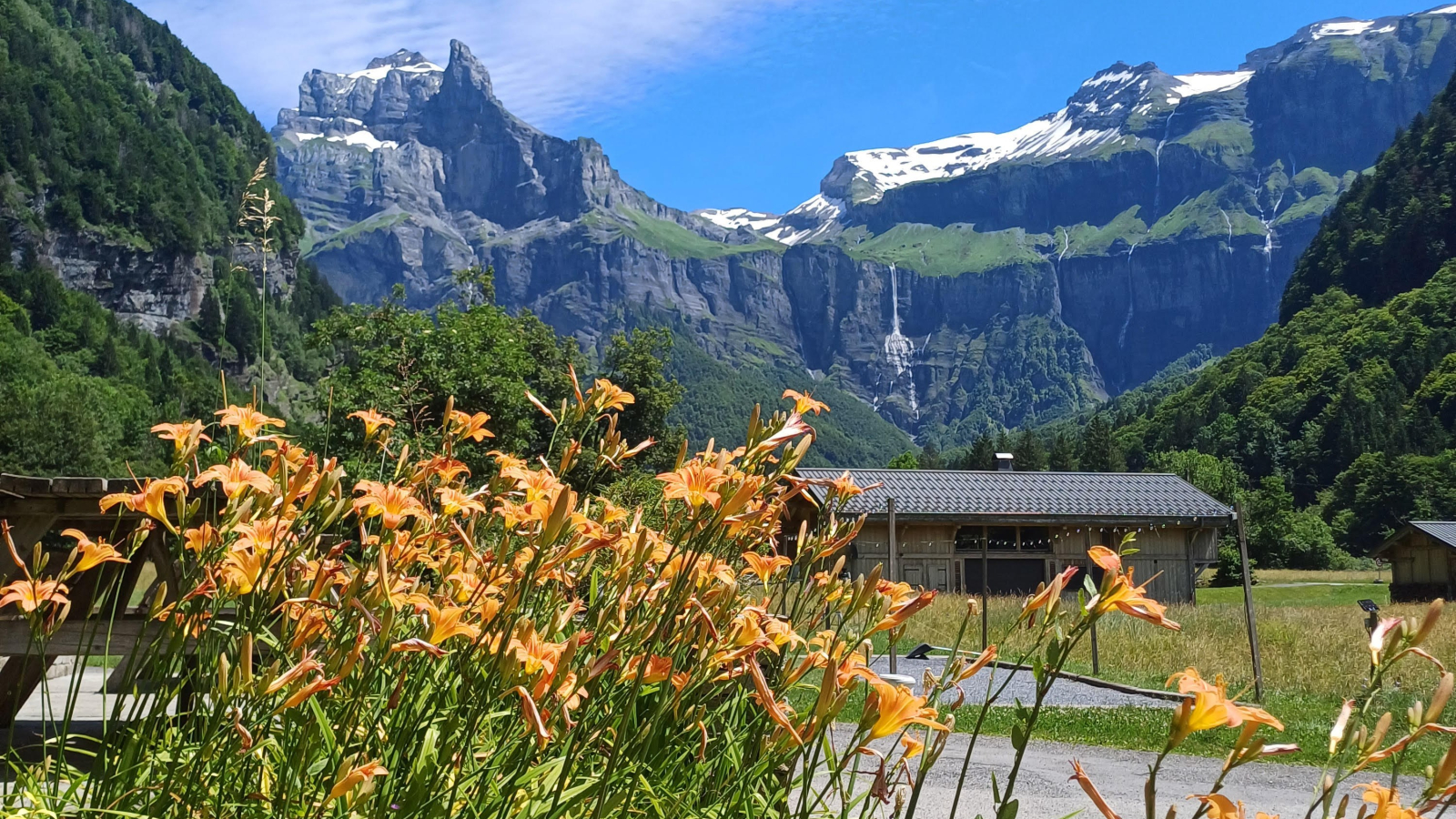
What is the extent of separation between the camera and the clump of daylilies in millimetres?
1158

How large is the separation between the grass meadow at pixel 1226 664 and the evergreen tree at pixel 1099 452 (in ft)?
169

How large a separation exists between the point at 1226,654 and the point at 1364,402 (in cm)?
6145

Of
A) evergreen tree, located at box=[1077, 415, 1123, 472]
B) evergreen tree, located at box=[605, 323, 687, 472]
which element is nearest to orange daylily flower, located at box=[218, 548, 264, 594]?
evergreen tree, located at box=[605, 323, 687, 472]

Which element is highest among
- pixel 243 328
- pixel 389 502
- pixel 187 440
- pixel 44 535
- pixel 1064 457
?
pixel 243 328

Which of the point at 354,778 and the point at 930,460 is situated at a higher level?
the point at 354,778

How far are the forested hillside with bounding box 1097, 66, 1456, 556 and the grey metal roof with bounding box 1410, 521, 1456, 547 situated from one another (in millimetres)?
17309

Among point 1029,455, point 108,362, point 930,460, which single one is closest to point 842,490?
point 1029,455

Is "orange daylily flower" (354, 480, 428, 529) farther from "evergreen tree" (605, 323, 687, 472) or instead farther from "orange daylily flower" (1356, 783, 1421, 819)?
"evergreen tree" (605, 323, 687, 472)

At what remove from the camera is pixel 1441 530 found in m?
30.3

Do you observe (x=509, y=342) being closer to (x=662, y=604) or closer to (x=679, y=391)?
(x=679, y=391)

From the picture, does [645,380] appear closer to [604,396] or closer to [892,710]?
[604,396]

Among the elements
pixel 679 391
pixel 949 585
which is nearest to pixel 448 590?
pixel 949 585

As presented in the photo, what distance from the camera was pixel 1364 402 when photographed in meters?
62.6

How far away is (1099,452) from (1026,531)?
150ft
